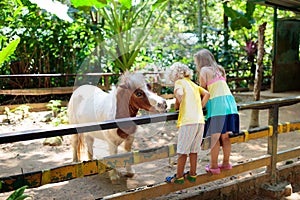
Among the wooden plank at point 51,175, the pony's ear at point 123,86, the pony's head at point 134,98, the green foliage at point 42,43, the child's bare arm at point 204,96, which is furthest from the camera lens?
the green foliage at point 42,43

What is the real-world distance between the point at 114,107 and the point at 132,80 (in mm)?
364

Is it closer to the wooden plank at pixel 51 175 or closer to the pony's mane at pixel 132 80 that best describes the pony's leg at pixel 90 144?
the pony's mane at pixel 132 80

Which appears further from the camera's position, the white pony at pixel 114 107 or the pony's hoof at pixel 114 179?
the pony's hoof at pixel 114 179

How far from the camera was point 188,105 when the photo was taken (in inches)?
105

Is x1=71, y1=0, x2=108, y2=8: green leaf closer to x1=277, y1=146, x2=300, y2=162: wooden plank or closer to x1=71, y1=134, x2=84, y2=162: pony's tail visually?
x1=71, y1=134, x2=84, y2=162: pony's tail

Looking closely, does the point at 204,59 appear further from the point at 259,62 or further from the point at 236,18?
the point at 236,18

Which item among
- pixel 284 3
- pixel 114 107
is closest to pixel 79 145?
pixel 114 107

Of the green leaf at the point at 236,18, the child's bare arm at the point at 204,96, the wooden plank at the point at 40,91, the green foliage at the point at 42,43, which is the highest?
the green leaf at the point at 236,18

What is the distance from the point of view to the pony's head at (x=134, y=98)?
9.87 ft

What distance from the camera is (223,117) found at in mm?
2881

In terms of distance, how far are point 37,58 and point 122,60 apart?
9.01ft

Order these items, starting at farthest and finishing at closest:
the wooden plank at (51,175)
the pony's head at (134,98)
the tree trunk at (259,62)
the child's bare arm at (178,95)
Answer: the tree trunk at (259,62)
the pony's head at (134,98)
the child's bare arm at (178,95)
the wooden plank at (51,175)

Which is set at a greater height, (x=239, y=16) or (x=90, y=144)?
(x=239, y=16)

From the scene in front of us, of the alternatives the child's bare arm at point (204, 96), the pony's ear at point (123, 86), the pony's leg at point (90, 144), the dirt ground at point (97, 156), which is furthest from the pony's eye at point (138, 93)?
the pony's leg at point (90, 144)
